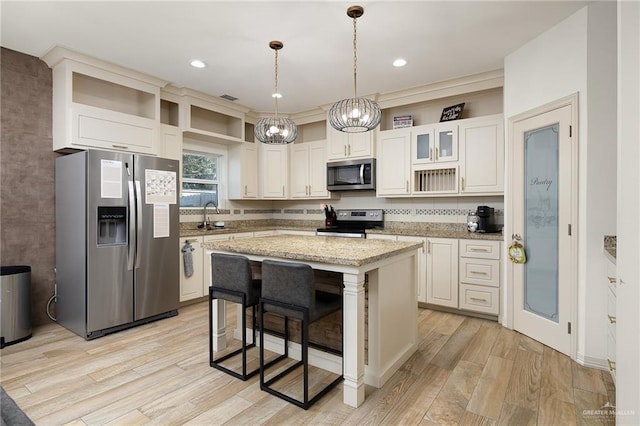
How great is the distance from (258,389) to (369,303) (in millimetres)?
920

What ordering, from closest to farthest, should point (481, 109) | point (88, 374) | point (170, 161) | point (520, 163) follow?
point (88, 374) < point (520, 163) < point (170, 161) < point (481, 109)

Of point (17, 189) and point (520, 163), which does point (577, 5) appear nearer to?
point (520, 163)

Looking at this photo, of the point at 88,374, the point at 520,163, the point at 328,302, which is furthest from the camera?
the point at 520,163

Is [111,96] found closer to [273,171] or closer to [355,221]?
[273,171]

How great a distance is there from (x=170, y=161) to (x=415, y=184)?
2.90 m

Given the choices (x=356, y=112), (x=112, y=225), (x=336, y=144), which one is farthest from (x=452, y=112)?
(x=112, y=225)

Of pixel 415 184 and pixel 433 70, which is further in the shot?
pixel 415 184

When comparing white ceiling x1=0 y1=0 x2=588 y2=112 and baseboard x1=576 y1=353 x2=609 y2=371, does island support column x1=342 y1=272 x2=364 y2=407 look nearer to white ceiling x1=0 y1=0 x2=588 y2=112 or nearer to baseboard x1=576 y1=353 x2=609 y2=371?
baseboard x1=576 y1=353 x2=609 y2=371

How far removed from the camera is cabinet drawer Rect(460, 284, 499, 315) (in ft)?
11.4

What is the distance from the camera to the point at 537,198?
2.94 m

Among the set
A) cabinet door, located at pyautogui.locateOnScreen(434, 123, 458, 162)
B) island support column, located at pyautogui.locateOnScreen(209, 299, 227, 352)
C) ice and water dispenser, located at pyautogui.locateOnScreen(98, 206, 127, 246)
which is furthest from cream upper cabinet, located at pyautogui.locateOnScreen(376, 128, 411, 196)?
ice and water dispenser, located at pyautogui.locateOnScreen(98, 206, 127, 246)

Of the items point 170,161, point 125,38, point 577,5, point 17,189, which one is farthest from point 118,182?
point 577,5

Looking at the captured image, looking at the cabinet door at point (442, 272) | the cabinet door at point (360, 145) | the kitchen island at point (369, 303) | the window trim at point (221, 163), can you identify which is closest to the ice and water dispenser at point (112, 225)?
the kitchen island at point (369, 303)

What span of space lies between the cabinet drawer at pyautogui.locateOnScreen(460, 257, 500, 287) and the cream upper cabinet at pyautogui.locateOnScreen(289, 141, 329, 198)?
2.21 meters
